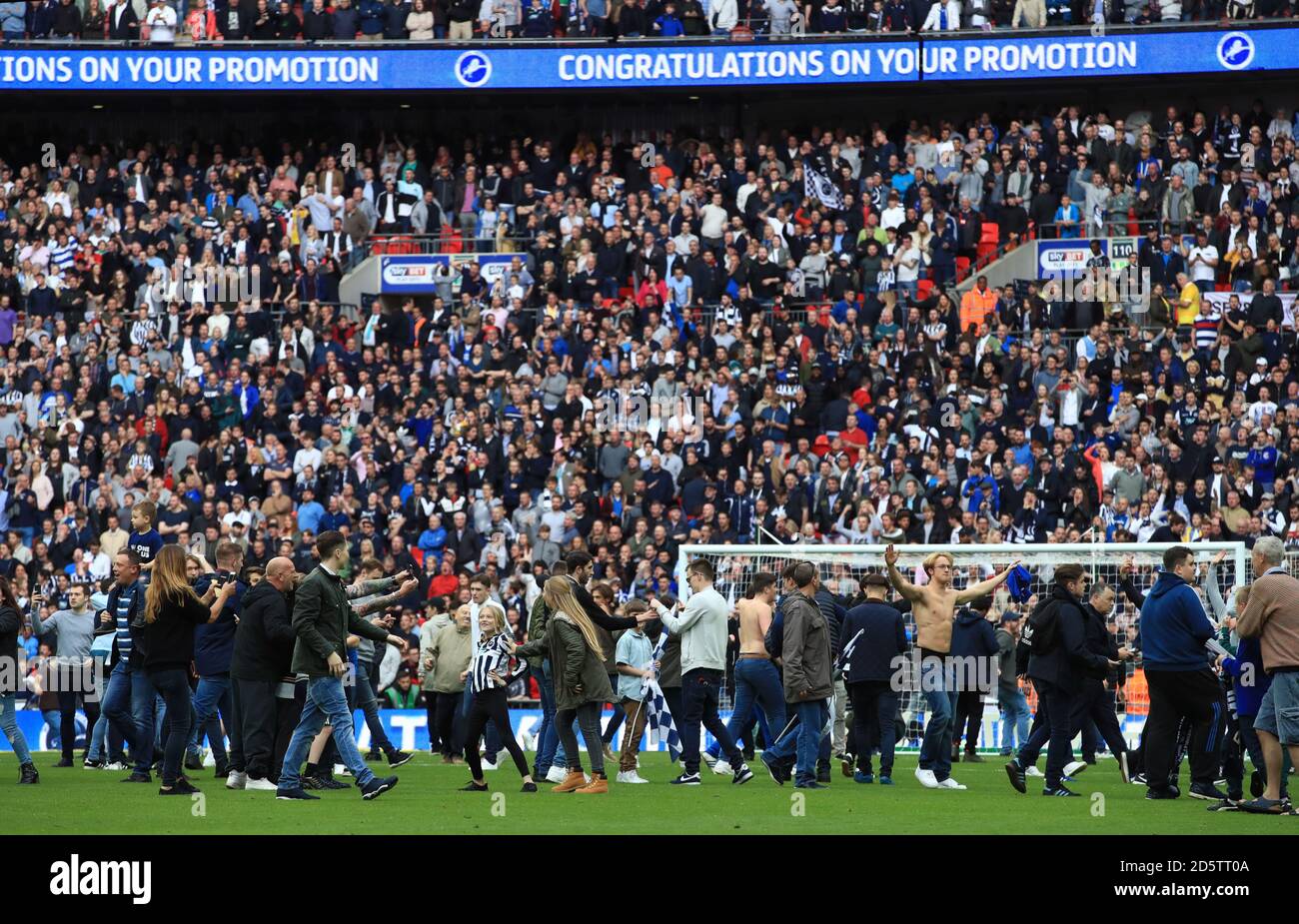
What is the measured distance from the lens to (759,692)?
16438 millimetres

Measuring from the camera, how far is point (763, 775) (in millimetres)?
17734

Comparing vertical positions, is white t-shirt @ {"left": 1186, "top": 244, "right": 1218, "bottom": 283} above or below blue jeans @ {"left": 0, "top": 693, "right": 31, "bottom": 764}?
above

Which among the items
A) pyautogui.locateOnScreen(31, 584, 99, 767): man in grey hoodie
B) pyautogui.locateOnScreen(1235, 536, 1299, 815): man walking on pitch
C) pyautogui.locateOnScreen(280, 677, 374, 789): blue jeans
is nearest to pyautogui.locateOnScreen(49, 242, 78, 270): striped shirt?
pyautogui.locateOnScreen(31, 584, 99, 767): man in grey hoodie

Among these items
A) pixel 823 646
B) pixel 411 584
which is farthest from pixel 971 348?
pixel 411 584

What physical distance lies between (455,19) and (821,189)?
873 centimetres

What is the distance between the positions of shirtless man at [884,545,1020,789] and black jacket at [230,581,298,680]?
17.4 ft

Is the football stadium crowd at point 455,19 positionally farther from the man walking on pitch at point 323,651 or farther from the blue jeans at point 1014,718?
the man walking on pitch at point 323,651

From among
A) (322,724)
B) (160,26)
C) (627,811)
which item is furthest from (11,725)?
(160,26)

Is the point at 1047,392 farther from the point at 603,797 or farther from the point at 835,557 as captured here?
the point at 603,797

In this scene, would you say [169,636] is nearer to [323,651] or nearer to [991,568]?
[323,651]

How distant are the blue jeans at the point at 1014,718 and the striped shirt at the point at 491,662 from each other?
19.3 feet

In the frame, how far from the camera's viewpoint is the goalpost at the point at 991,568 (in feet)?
71.0

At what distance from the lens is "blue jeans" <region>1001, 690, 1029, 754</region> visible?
1928 cm

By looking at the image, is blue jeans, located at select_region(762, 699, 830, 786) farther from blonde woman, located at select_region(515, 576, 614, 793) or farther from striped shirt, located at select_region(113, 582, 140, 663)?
striped shirt, located at select_region(113, 582, 140, 663)
